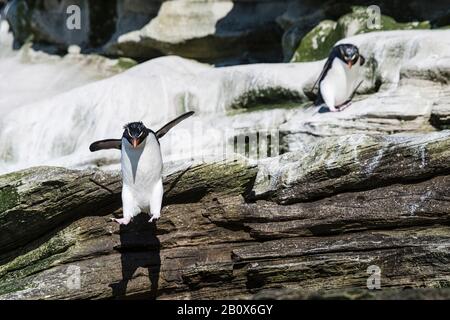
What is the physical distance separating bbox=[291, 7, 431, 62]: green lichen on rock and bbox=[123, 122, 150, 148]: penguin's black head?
5.59 metres

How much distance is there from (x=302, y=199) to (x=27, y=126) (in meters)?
5.57

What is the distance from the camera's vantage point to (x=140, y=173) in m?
9.46

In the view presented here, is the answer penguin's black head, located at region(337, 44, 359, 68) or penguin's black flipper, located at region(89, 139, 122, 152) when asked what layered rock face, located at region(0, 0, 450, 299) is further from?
penguin's black head, located at region(337, 44, 359, 68)

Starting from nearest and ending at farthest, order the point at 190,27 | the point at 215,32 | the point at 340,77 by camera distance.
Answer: the point at 340,77 < the point at 215,32 < the point at 190,27

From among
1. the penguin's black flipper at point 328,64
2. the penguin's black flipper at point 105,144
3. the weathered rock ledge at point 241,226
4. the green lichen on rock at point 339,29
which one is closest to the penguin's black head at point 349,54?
the penguin's black flipper at point 328,64

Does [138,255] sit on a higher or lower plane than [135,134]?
lower

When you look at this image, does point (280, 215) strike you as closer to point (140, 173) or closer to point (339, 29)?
point (140, 173)

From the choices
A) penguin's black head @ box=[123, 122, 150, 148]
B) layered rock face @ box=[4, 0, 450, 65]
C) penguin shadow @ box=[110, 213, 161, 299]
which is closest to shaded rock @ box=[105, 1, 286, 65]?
layered rock face @ box=[4, 0, 450, 65]

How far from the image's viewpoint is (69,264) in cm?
970

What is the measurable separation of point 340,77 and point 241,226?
2.91 meters

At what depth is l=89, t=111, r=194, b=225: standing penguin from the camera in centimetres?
941

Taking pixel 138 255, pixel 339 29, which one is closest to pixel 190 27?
pixel 339 29

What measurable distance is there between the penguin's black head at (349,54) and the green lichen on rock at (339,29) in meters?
2.34
